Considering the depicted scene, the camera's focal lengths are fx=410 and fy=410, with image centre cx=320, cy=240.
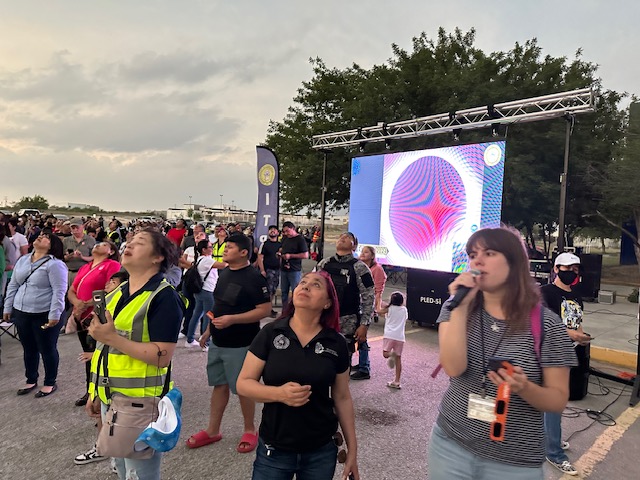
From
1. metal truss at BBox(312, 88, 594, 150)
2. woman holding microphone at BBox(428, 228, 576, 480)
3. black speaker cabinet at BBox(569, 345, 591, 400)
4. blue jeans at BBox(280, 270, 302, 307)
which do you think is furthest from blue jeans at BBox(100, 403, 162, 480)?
metal truss at BBox(312, 88, 594, 150)

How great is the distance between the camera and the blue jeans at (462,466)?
63.4 inches

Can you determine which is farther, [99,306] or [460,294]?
[99,306]

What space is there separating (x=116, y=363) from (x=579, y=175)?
17513 mm

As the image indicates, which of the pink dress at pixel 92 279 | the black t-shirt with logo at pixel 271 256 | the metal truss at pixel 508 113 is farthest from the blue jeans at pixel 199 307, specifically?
the metal truss at pixel 508 113

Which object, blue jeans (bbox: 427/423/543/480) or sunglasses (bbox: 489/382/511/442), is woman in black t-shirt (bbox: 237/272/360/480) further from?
sunglasses (bbox: 489/382/511/442)

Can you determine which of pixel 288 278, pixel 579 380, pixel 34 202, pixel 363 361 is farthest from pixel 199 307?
pixel 34 202

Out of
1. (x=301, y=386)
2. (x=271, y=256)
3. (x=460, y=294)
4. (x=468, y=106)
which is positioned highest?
(x=468, y=106)

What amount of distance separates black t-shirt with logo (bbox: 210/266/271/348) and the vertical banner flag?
784cm

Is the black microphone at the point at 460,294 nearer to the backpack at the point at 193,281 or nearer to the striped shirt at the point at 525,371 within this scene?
the striped shirt at the point at 525,371

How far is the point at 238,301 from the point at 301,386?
1.80m

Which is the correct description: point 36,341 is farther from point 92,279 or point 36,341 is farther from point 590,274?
point 590,274

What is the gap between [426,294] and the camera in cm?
816

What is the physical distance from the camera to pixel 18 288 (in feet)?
14.7

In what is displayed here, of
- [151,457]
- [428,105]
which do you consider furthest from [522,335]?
[428,105]
